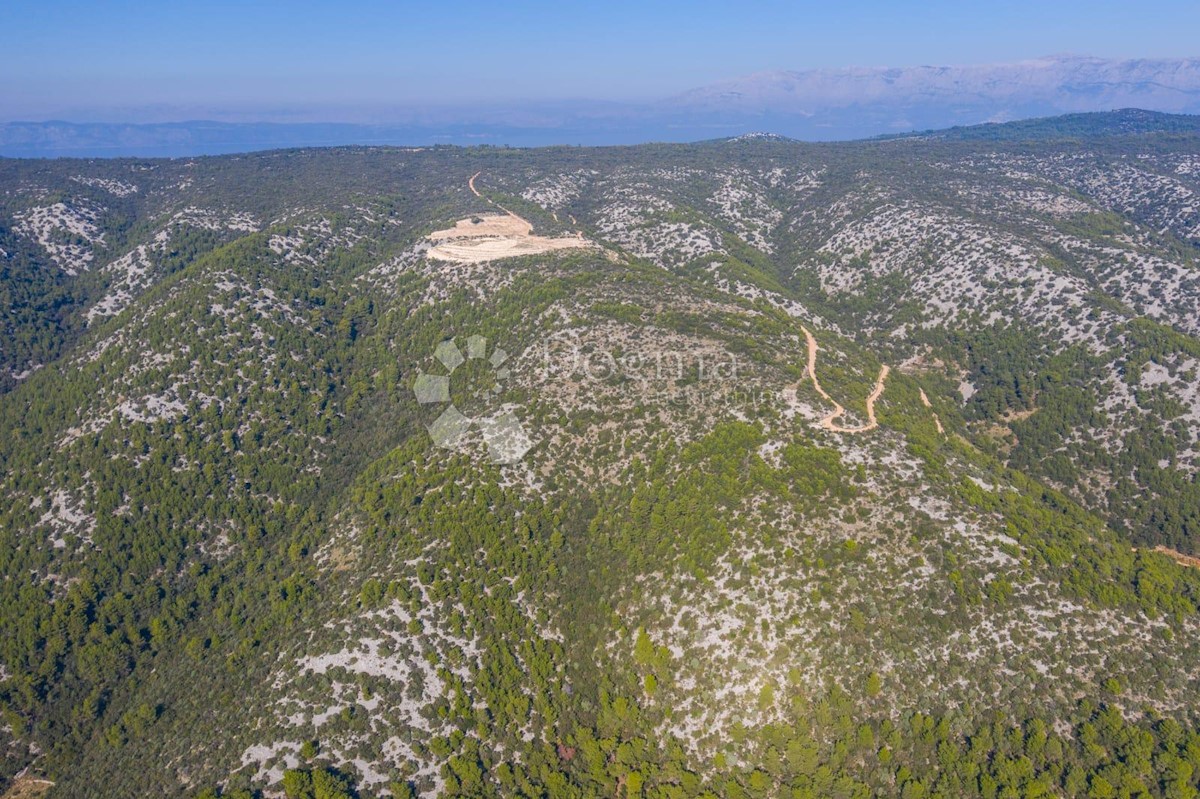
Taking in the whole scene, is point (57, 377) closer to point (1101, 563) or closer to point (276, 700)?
point (276, 700)

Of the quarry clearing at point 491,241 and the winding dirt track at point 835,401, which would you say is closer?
the winding dirt track at point 835,401

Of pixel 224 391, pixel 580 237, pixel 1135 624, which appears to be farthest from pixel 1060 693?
pixel 580 237

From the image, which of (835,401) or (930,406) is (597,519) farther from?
(930,406)

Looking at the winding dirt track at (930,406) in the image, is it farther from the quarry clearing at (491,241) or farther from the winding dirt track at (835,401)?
the quarry clearing at (491,241)

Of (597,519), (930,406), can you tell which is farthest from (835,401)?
(597,519)

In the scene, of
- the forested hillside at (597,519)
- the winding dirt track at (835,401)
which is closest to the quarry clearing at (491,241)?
the forested hillside at (597,519)

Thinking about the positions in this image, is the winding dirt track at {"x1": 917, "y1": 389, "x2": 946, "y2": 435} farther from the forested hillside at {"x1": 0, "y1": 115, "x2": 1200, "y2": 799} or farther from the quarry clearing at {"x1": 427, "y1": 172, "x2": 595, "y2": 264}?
the quarry clearing at {"x1": 427, "y1": 172, "x2": 595, "y2": 264}
